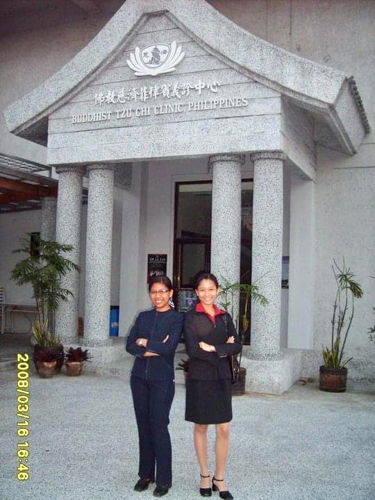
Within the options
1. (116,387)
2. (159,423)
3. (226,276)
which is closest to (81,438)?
(159,423)

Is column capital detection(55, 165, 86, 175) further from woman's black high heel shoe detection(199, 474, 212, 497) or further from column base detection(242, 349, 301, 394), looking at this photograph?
woman's black high heel shoe detection(199, 474, 212, 497)

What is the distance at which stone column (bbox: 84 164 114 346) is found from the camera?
9.63 metres

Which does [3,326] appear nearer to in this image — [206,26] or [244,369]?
[244,369]

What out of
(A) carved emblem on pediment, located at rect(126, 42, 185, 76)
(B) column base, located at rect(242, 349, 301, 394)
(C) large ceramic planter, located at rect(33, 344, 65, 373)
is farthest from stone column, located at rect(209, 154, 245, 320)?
(C) large ceramic planter, located at rect(33, 344, 65, 373)

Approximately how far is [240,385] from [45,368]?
325 centimetres

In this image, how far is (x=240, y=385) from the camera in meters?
8.04

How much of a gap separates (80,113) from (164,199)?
3179 mm

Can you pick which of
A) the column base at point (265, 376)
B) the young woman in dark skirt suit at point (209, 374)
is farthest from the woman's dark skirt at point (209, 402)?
the column base at point (265, 376)

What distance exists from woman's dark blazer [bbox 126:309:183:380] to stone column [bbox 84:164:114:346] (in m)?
5.31

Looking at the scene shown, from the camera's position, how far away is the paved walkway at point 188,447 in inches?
177

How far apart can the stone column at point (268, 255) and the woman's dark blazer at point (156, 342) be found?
4.16m

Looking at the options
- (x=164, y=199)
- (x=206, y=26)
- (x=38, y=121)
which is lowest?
(x=164, y=199)

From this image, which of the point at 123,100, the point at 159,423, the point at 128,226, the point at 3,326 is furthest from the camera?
the point at 3,326

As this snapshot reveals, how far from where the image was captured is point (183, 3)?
8625 mm
